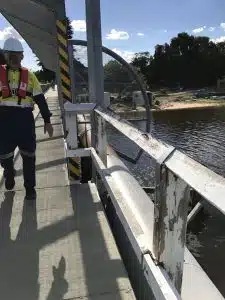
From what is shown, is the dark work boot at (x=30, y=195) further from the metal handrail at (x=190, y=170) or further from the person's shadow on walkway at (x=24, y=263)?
the metal handrail at (x=190, y=170)

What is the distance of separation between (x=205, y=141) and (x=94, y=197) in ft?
102

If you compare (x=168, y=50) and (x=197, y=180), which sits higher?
(x=168, y=50)

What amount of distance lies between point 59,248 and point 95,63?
245cm

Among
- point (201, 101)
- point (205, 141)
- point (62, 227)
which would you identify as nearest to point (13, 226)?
point (62, 227)

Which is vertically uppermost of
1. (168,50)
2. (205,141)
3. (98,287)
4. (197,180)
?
(168,50)

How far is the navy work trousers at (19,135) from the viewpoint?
487cm

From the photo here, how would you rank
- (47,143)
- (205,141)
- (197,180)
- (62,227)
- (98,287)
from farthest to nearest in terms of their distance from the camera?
(205,141), (47,143), (62,227), (98,287), (197,180)

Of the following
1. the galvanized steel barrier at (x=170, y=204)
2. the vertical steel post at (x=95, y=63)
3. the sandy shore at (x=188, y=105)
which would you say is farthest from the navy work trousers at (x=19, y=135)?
the sandy shore at (x=188, y=105)

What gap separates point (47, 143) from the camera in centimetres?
924

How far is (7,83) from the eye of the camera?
4793 millimetres

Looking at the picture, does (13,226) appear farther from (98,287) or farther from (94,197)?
(98,287)

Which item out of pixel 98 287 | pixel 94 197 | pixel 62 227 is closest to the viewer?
pixel 98 287

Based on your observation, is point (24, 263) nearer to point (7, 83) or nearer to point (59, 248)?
point (59, 248)

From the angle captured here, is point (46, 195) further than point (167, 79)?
No
